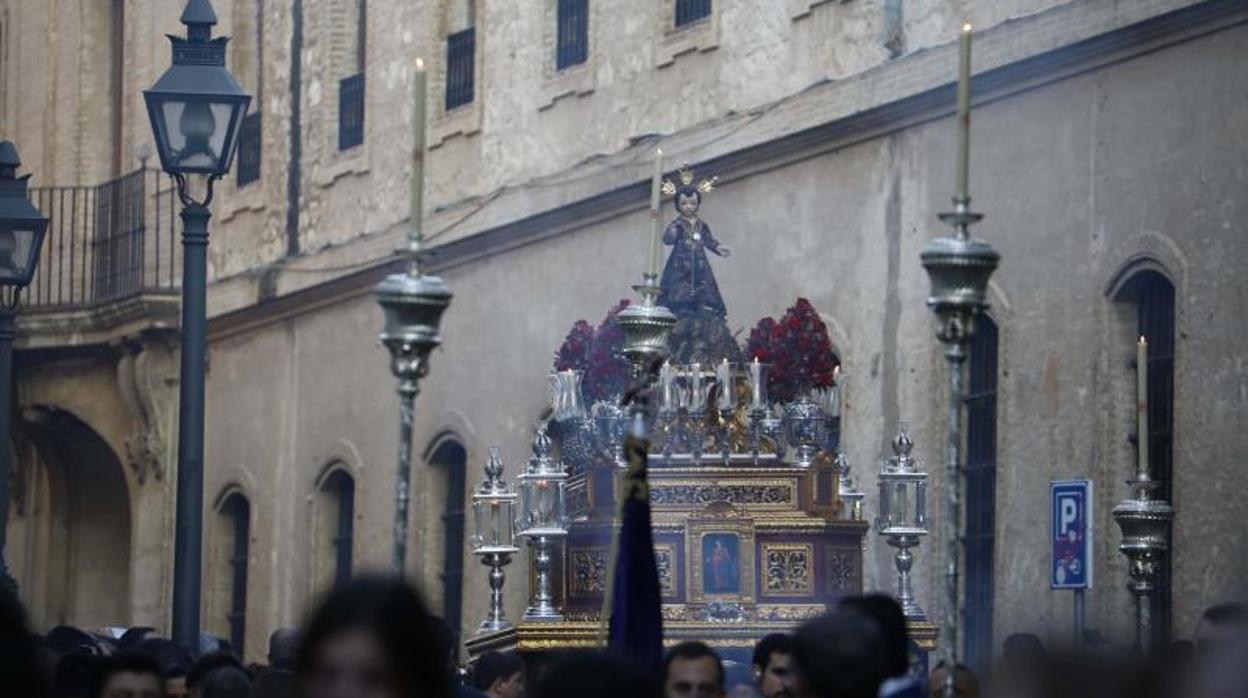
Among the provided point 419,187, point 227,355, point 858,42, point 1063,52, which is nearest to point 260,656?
point 227,355

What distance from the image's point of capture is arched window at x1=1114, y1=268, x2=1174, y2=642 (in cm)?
1872

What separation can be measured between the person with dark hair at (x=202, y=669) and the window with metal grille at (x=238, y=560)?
20.1 m

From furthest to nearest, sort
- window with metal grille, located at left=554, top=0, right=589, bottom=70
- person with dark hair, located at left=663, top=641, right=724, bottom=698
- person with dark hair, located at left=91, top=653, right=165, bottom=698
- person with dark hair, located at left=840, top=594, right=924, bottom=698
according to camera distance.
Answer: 1. window with metal grille, located at left=554, top=0, right=589, bottom=70
2. person with dark hair, located at left=91, top=653, right=165, bottom=698
3. person with dark hair, located at left=663, top=641, right=724, bottom=698
4. person with dark hair, located at left=840, top=594, right=924, bottom=698

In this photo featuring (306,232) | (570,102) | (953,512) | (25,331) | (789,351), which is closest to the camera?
(953,512)

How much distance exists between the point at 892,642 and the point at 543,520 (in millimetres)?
7683

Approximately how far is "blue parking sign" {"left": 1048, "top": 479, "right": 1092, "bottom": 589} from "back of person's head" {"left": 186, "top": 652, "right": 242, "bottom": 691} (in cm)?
500

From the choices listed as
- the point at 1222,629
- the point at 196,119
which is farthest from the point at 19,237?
the point at 1222,629

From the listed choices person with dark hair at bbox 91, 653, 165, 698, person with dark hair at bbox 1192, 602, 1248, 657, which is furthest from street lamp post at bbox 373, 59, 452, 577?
person with dark hair at bbox 1192, 602, 1248, 657

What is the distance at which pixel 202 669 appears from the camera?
41.3 ft

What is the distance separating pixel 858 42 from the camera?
2242 centimetres

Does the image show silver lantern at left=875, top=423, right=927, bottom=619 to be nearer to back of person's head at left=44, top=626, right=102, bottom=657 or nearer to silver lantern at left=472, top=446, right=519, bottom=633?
silver lantern at left=472, top=446, right=519, bottom=633

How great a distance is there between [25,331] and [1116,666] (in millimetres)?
30114

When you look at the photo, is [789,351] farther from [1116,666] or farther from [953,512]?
[1116,666]

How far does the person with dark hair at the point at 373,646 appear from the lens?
5762mm
